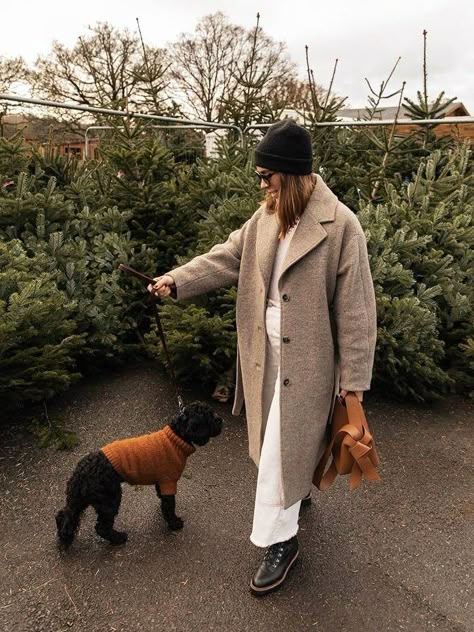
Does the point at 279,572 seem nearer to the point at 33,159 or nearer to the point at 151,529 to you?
the point at 151,529

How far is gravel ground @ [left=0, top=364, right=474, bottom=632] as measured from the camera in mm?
2352

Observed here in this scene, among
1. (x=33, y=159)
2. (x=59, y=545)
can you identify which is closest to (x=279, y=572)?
(x=59, y=545)

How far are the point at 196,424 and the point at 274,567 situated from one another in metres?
0.78

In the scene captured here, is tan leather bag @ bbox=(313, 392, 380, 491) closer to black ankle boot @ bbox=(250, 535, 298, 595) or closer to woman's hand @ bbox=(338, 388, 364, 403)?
woman's hand @ bbox=(338, 388, 364, 403)

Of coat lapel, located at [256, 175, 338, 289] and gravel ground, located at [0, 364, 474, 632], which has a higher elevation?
coat lapel, located at [256, 175, 338, 289]

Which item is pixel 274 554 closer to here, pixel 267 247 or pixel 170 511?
pixel 170 511

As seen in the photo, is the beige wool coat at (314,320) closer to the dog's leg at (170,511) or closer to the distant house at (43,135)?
the dog's leg at (170,511)

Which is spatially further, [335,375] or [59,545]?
[59,545]

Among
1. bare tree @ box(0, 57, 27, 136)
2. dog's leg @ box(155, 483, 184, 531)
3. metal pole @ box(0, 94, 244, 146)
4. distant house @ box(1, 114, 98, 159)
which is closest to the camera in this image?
dog's leg @ box(155, 483, 184, 531)

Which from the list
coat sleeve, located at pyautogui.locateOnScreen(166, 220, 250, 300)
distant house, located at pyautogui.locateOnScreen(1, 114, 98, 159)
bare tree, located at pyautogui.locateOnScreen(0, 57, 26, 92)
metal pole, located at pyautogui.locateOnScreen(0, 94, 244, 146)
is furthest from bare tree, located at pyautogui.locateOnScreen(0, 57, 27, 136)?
coat sleeve, located at pyautogui.locateOnScreen(166, 220, 250, 300)

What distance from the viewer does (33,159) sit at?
5453mm

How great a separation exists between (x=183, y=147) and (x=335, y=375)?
669 cm

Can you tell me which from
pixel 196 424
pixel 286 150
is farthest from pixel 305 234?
pixel 196 424

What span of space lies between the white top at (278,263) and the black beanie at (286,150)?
0.28 meters
